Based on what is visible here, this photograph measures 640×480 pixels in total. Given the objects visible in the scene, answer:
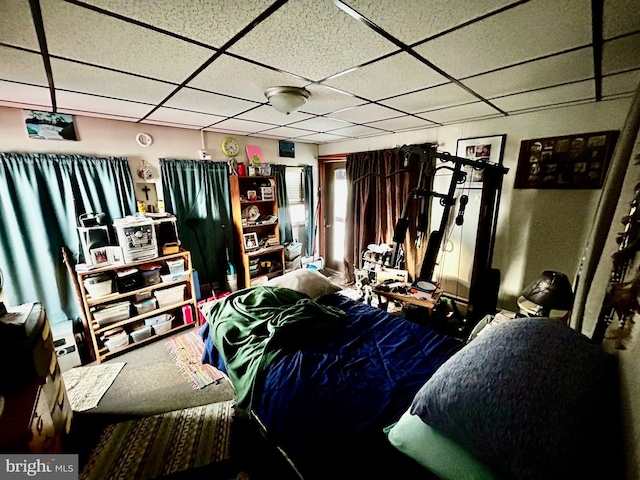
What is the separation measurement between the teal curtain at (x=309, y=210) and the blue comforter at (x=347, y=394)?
2.69 m

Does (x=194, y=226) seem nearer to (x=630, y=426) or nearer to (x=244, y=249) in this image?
(x=244, y=249)

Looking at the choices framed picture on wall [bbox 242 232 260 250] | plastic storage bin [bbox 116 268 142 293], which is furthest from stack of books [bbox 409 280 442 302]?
plastic storage bin [bbox 116 268 142 293]

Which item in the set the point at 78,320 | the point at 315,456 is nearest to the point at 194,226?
the point at 78,320

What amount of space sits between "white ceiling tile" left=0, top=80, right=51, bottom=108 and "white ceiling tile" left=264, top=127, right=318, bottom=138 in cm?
187

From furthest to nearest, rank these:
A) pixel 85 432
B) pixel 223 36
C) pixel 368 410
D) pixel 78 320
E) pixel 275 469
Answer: pixel 78 320
pixel 85 432
pixel 275 469
pixel 368 410
pixel 223 36

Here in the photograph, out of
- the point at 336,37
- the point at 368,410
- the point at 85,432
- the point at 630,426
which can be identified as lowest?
the point at 85,432

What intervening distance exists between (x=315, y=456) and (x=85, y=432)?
5.87 ft

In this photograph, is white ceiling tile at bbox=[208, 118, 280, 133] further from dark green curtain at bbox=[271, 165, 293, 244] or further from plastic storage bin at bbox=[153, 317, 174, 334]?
plastic storage bin at bbox=[153, 317, 174, 334]

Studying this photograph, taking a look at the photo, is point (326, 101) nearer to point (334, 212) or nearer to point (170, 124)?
point (170, 124)

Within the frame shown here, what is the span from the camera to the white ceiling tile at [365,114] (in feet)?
6.95

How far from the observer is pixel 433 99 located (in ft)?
6.22

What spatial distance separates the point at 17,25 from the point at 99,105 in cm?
123

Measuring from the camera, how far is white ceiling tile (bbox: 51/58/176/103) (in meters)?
1.32

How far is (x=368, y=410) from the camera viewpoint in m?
1.18
